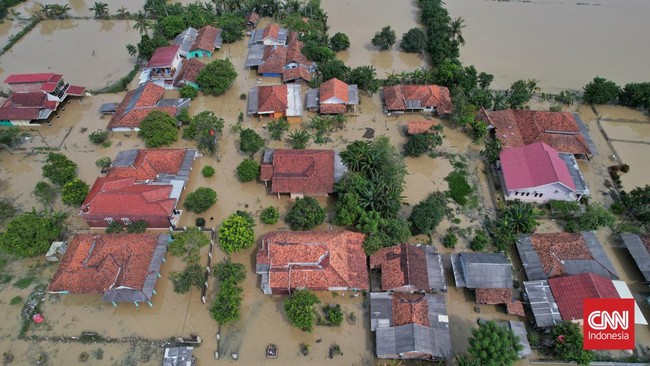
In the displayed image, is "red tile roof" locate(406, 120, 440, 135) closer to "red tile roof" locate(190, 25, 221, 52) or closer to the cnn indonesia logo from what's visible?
the cnn indonesia logo

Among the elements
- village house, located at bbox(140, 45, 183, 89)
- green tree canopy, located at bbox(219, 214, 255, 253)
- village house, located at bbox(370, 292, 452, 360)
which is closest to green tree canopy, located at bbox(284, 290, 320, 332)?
village house, located at bbox(370, 292, 452, 360)

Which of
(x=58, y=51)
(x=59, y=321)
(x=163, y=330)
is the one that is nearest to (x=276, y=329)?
(x=163, y=330)

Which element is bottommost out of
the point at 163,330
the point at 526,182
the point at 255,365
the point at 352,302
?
the point at 255,365

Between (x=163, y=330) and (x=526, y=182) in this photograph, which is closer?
(x=163, y=330)

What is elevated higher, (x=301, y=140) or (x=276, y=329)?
(x=301, y=140)

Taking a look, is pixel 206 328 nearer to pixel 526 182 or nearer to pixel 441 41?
pixel 526 182

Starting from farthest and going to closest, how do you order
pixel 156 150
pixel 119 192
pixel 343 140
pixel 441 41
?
pixel 441 41, pixel 343 140, pixel 156 150, pixel 119 192

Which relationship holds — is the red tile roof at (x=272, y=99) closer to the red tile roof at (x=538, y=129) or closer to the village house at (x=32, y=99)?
the red tile roof at (x=538, y=129)
